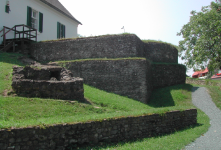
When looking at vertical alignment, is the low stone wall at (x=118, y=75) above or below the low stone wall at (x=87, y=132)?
above

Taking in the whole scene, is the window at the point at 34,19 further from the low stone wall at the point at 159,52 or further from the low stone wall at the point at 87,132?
the low stone wall at the point at 87,132

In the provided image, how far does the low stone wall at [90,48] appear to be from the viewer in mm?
15031

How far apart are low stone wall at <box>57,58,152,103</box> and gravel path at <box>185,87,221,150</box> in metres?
4.01

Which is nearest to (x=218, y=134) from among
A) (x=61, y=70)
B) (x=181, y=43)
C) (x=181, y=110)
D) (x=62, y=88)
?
(x=181, y=110)

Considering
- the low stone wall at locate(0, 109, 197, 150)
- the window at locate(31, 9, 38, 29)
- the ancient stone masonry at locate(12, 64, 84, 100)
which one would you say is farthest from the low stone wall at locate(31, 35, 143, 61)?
the low stone wall at locate(0, 109, 197, 150)

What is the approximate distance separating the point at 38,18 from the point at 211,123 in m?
17.0

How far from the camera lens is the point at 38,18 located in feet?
63.2

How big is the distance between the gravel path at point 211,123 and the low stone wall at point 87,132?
1447 mm

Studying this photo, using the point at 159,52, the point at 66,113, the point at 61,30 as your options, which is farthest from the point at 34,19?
the point at 66,113

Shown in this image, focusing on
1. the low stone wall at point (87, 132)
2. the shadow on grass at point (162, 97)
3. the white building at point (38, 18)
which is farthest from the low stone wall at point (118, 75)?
the white building at point (38, 18)

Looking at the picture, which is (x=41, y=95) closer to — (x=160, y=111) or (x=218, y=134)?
(x=160, y=111)

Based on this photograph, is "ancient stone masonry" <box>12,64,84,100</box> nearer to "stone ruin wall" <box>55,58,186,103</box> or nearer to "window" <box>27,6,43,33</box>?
"stone ruin wall" <box>55,58,186,103</box>

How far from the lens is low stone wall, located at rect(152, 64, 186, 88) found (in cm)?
1667

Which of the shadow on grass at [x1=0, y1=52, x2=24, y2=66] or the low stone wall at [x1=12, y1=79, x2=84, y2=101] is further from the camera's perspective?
the shadow on grass at [x1=0, y1=52, x2=24, y2=66]
